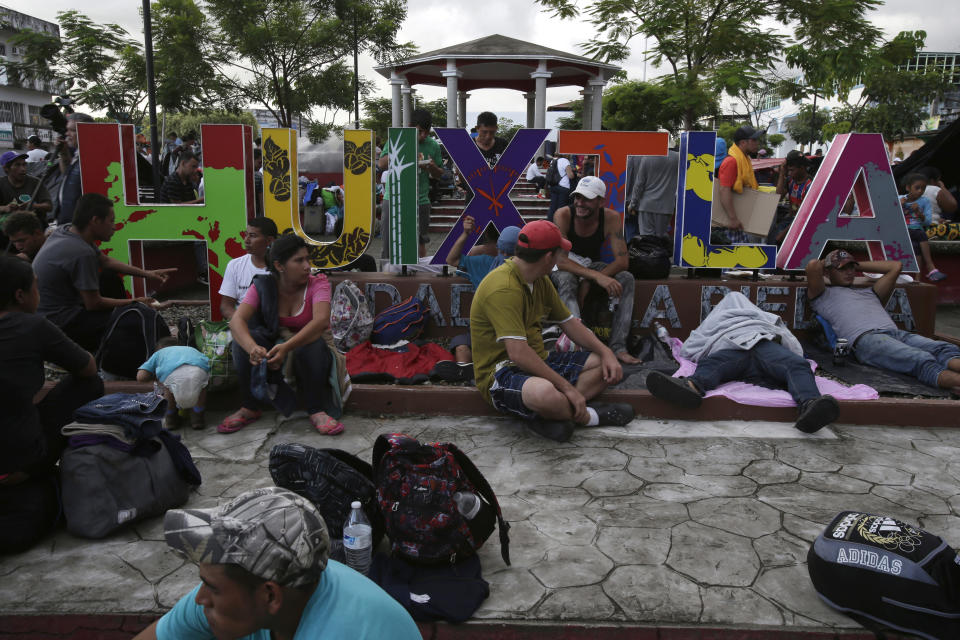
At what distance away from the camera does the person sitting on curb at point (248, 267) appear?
5633mm

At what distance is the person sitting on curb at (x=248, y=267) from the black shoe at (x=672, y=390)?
124 inches

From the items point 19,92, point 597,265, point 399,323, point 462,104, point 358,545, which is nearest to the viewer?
point 358,545

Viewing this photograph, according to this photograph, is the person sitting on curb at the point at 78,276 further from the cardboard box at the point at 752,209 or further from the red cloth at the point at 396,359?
the cardboard box at the point at 752,209

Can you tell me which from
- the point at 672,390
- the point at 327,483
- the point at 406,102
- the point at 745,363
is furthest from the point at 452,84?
the point at 327,483

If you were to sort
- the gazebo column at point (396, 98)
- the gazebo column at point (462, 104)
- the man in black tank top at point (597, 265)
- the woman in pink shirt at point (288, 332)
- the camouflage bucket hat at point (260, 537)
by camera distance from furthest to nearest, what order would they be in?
the gazebo column at point (462, 104) < the gazebo column at point (396, 98) < the man in black tank top at point (597, 265) < the woman in pink shirt at point (288, 332) < the camouflage bucket hat at point (260, 537)

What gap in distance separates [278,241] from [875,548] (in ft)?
13.0

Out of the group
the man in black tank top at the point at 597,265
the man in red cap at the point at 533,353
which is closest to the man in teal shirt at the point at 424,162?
the man in black tank top at the point at 597,265

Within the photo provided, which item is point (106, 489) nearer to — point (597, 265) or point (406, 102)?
point (597, 265)

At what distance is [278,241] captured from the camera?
495cm

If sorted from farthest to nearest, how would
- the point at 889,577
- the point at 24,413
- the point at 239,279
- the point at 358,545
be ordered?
1. the point at 239,279
2. the point at 24,413
3. the point at 358,545
4. the point at 889,577

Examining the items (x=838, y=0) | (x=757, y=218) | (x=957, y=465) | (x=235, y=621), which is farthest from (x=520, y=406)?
(x=838, y=0)

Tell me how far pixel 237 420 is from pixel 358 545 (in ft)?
7.66

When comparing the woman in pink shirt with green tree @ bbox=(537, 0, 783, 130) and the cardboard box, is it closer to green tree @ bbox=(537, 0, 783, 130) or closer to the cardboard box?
the cardboard box

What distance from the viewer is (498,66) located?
781 inches
